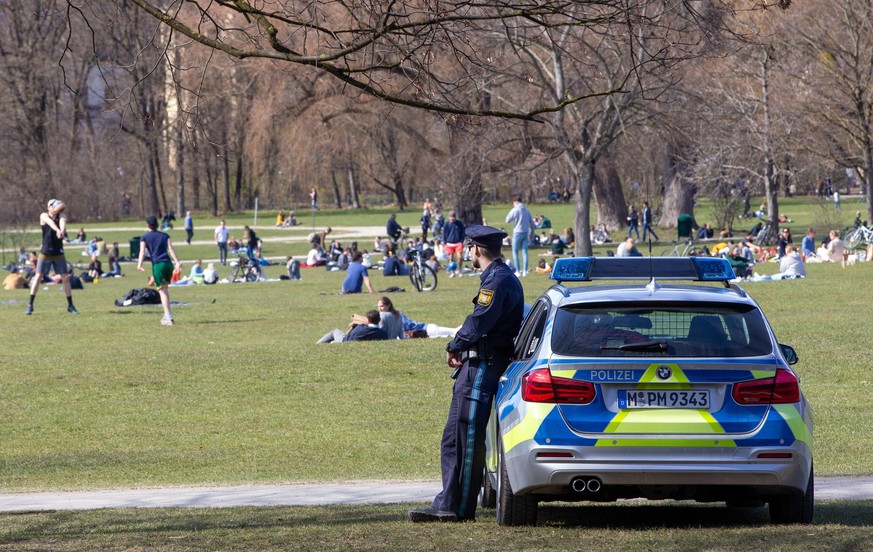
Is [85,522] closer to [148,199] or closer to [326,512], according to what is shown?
[326,512]

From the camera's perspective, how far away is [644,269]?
7.49 metres

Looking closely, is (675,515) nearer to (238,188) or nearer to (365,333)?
(365,333)

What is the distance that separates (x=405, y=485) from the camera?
9961 millimetres

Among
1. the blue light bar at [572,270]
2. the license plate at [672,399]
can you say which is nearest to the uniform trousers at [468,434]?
the blue light bar at [572,270]

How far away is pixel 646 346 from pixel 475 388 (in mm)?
1310

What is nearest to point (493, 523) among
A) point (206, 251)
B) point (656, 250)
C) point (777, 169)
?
point (656, 250)

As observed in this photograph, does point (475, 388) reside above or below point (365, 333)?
above

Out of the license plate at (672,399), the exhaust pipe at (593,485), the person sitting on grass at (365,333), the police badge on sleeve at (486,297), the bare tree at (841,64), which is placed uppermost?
the bare tree at (841,64)

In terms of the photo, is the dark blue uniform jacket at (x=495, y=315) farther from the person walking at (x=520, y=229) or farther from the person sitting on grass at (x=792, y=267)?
the person walking at (x=520, y=229)

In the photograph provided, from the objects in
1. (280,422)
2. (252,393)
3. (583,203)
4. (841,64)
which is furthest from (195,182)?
(280,422)

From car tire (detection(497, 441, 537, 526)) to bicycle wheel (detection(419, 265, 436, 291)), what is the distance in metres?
22.5

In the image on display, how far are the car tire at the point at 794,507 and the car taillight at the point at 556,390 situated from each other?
1237 millimetres

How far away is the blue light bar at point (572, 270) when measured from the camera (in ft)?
24.3

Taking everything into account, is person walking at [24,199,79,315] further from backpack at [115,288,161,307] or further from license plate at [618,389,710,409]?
license plate at [618,389,710,409]
